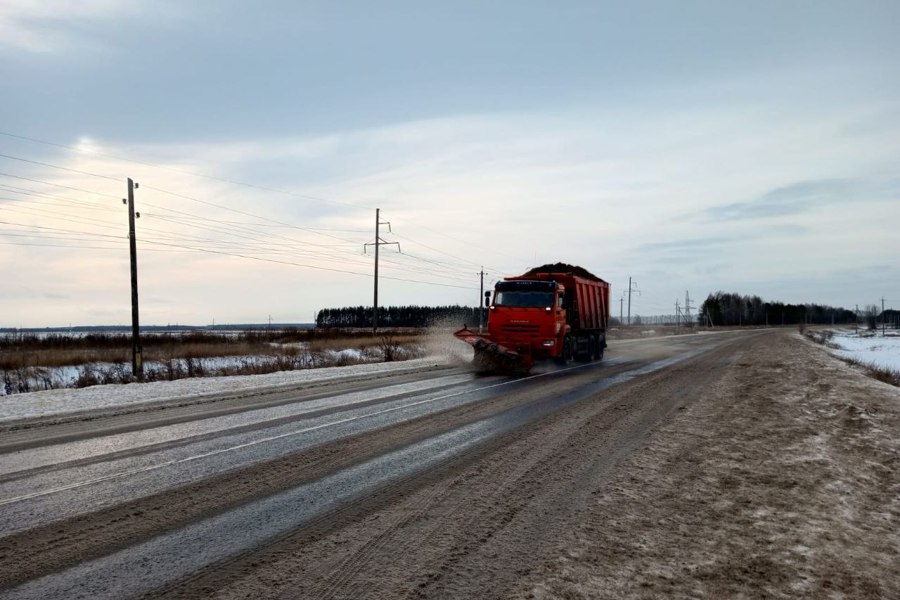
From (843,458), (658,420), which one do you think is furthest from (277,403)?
(843,458)

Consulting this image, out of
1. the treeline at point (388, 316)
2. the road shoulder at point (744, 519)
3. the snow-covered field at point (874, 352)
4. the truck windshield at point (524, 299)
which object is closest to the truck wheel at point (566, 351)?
the truck windshield at point (524, 299)

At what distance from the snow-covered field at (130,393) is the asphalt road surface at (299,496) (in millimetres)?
1407

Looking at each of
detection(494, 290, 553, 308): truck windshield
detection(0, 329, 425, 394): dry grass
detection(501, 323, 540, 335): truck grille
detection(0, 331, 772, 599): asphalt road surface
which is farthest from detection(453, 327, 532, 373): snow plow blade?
detection(0, 331, 772, 599): asphalt road surface

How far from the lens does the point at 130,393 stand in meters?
14.0

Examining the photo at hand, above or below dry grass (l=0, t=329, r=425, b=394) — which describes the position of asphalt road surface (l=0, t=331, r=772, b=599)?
above

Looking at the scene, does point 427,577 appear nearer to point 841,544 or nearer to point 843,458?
point 841,544

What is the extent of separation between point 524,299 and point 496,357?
2362 mm

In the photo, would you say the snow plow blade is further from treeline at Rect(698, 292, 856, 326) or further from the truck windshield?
treeline at Rect(698, 292, 856, 326)

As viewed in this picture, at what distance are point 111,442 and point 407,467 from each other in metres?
4.50

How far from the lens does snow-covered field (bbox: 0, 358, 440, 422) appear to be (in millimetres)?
11680

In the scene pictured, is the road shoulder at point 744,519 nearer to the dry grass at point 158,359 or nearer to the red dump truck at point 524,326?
the red dump truck at point 524,326

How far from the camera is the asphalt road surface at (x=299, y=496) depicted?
151 inches

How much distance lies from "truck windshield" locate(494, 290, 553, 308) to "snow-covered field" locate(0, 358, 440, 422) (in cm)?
465

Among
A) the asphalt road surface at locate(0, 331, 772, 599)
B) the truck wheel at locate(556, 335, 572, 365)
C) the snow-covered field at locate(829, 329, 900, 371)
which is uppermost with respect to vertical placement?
the truck wheel at locate(556, 335, 572, 365)
